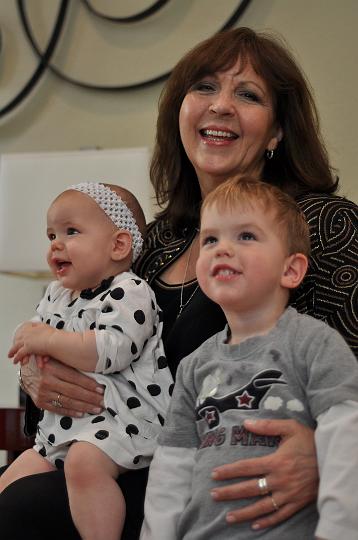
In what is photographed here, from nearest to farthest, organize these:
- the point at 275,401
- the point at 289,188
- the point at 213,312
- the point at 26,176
→ 1. the point at 275,401
2. the point at 213,312
3. the point at 289,188
4. the point at 26,176

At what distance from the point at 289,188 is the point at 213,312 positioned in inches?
13.3

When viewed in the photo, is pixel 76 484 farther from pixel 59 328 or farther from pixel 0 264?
pixel 0 264

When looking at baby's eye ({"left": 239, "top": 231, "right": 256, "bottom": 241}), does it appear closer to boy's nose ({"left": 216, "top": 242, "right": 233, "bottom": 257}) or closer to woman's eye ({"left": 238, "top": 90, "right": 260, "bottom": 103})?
boy's nose ({"left": 216, "top": 242, "right": 233, "bottom": 257})

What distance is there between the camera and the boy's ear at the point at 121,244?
1554mm

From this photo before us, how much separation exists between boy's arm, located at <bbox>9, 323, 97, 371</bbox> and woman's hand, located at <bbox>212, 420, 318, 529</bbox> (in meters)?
0.40

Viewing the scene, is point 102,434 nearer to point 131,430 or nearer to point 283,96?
point 131,430

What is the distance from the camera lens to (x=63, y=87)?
276 centimetres

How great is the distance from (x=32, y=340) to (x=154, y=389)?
24 centimetres

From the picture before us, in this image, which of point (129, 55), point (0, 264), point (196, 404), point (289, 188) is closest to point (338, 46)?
point (129, 55)

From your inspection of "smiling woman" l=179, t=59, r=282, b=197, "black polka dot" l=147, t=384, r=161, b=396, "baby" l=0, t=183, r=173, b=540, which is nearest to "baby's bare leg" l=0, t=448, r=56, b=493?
"baby" l=0, t=183, r=173, b=540

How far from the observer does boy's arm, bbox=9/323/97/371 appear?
4.64ft

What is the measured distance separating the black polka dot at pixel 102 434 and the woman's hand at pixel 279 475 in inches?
12.9

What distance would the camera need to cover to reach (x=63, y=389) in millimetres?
1453

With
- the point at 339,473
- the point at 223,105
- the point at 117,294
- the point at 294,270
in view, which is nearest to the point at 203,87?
the point at 223,105
